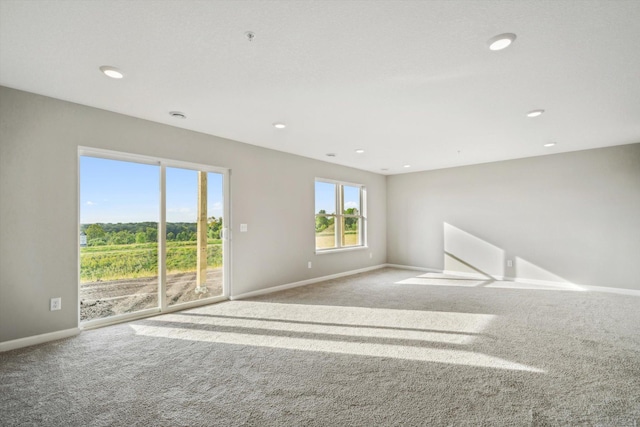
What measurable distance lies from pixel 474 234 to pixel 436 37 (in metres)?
5.44

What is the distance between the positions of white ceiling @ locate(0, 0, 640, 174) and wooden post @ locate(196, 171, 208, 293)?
0.82m

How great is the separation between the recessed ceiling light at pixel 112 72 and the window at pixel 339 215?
4001 mm

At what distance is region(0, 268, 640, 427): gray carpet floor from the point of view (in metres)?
1.90

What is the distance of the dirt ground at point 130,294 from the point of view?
3.47 m

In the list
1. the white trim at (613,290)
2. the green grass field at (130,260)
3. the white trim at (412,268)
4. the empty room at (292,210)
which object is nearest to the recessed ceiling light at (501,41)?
the empty room at (292,210)

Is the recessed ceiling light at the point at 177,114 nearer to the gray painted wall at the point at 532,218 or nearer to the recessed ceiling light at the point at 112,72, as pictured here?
the recessed ceiling light at the point at 112,72

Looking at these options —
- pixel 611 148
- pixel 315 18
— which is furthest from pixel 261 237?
pixel 611 148

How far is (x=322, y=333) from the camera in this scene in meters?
3.28

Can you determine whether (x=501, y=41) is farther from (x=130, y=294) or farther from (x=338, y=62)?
(x=130, y=294)

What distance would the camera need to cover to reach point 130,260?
3.78 meters

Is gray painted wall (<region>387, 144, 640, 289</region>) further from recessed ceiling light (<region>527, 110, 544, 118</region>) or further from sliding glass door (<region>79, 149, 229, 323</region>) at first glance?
sliding glass door (<region>79, 149, 229, 323</region>)

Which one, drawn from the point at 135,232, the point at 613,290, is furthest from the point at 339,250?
the point at 613,290

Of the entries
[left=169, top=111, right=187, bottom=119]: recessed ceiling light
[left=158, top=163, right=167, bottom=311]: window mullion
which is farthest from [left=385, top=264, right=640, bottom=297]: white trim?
[left=169, top=111, right=187, bottom=119]: recessed ceiling light

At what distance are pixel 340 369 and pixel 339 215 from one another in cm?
454
